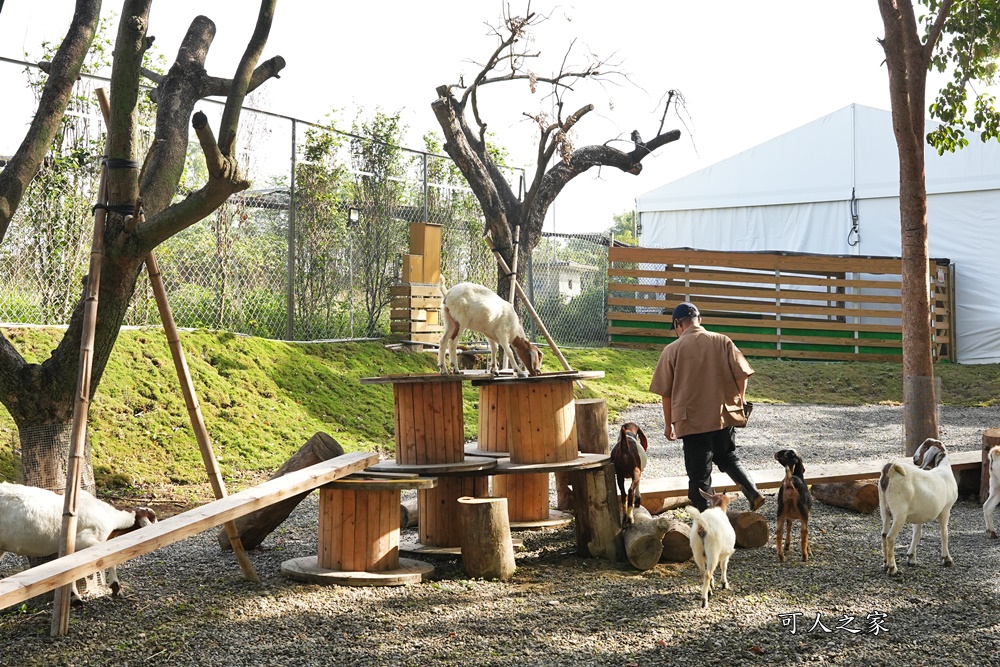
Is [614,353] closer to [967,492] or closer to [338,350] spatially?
[338,350]

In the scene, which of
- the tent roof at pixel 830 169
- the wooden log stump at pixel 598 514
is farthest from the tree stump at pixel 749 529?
the tent roof at pixel 830 169

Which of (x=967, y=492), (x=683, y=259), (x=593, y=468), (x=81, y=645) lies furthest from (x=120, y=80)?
(x=683, y=259)

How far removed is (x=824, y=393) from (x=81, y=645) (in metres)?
15.3

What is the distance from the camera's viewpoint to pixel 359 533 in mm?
6293

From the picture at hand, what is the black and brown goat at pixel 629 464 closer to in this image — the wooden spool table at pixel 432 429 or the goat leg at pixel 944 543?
the wooden spool table at pixel 432 429

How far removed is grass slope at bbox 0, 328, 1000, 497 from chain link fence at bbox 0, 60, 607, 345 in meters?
0.57

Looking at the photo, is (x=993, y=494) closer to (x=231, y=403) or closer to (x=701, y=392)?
(x=701, y=392)

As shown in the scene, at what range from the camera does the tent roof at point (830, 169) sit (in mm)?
21500

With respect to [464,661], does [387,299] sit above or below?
above

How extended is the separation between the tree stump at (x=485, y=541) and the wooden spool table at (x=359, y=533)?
0.34 meters

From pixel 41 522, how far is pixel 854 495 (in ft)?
22.5

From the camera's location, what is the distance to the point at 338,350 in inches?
563

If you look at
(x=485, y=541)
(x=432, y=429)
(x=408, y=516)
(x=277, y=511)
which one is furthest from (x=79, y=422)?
(x=408, y=516)

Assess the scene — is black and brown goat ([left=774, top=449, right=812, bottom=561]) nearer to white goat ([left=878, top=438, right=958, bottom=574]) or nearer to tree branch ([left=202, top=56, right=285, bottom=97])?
white goat ([left=878, top=438, right=958, bottom=574])
